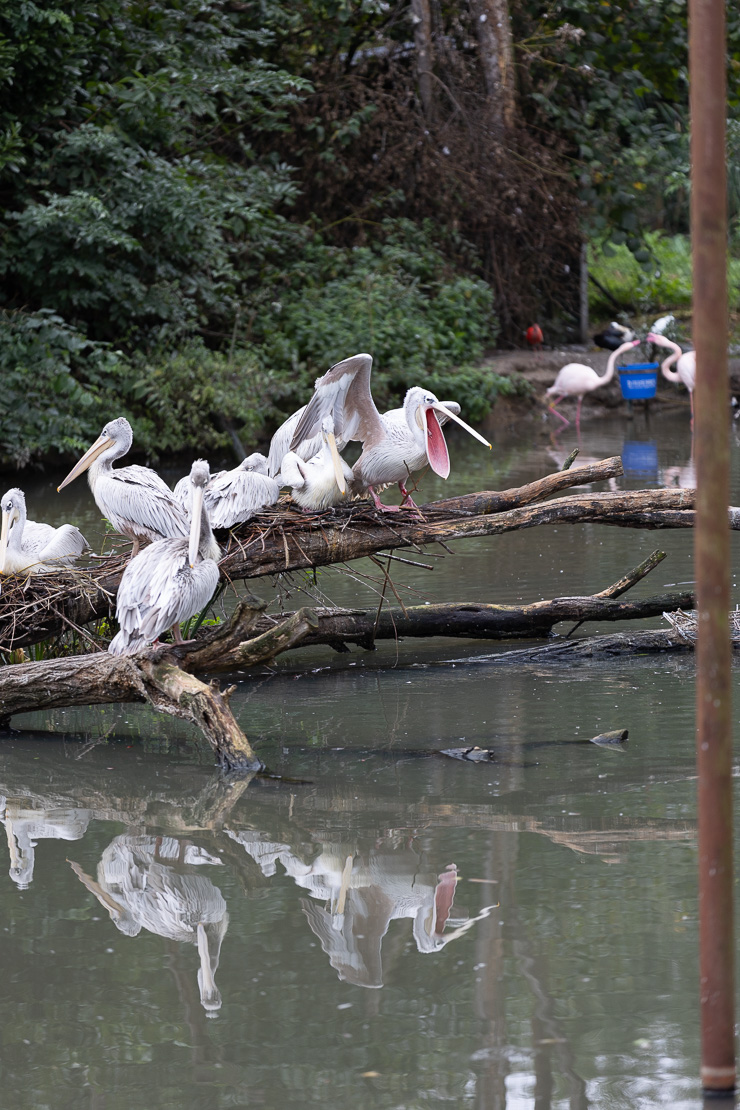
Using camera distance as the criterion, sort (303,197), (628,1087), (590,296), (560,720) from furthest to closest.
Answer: (590,296), (303,197), (560,720), (628,1087)

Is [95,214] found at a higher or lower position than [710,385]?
higher

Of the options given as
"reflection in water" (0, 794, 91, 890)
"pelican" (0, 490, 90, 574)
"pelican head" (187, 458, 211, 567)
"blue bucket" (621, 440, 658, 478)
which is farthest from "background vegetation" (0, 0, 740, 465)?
"reflection in water" (0, 794, 91, 890)

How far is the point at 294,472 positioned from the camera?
18.5 ft

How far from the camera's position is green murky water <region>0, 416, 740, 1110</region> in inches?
107

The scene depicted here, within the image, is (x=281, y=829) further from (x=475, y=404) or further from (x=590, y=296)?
(x=590, y=296)

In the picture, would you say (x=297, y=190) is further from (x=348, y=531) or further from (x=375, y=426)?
(x=348, y=531)

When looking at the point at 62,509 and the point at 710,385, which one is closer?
the point at 710,385

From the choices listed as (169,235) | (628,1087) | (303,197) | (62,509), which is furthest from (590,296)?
(628,1087)

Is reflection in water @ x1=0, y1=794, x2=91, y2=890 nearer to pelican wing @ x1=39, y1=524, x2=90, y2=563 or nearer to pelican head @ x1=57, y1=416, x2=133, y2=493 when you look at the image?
pelican wing @ x1=39, y1=524, x2=90, y2=563

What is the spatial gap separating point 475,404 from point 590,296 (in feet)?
21.0

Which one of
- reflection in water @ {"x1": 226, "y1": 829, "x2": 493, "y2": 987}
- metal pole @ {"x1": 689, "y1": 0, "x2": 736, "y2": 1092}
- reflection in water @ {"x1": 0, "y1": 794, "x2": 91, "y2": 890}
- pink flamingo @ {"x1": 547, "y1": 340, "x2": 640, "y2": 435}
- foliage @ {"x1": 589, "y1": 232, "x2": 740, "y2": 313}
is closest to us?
metal pole @ {"x1": 689, "y1": 0, "x2": 736, "y2": 1092}

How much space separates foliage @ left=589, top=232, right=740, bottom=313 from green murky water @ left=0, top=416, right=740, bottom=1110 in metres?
14.8

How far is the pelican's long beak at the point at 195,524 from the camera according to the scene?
4.90m

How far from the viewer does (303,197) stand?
17.1 m
